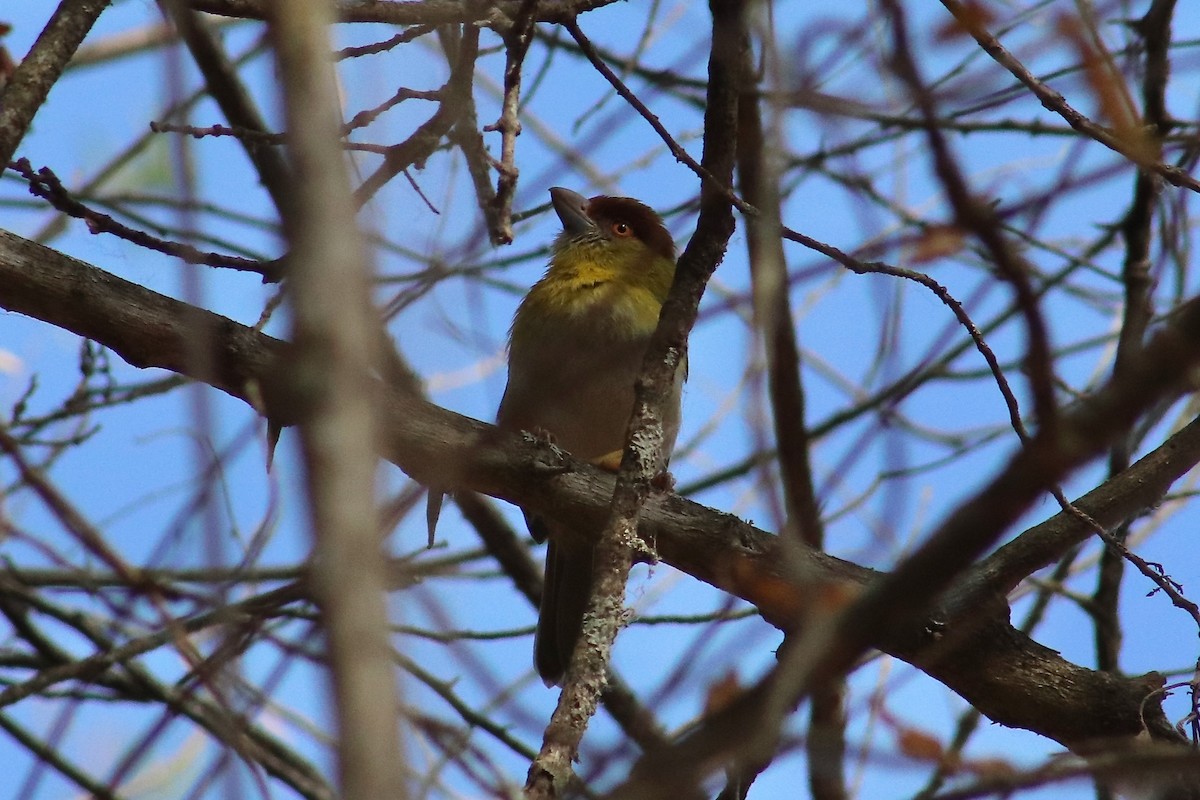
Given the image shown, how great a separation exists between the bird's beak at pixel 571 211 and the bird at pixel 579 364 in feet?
0.89

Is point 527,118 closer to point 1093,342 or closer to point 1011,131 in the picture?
point 1011,131

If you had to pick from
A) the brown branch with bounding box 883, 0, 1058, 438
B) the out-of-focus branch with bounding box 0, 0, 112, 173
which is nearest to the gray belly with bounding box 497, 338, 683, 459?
the out-of-focus branch with bounding box 0, 0, 112, 173

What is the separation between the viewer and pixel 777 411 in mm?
2029

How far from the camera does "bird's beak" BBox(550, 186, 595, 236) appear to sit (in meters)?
6.61

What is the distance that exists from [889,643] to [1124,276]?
8.57 ft

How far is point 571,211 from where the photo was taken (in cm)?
665

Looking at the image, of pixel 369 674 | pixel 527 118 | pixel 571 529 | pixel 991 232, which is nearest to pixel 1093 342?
pixel 527 118

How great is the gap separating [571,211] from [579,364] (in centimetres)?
141

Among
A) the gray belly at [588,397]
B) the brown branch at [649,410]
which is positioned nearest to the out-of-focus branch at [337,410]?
the brown branch at [649,410]

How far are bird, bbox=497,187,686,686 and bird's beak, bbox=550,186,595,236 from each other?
270 millimetres

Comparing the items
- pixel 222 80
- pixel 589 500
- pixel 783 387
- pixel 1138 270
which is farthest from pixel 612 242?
pixel 783 387

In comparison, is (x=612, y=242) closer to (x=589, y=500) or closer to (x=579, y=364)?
(x=579, y=364)

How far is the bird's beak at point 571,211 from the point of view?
661 centimetres

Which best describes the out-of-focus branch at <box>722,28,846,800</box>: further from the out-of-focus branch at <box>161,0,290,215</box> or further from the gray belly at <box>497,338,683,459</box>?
the out-of-focus branch at <box>161,0,290,215</box>
